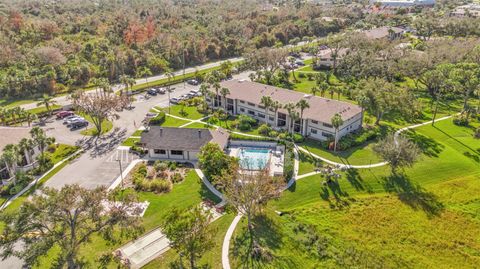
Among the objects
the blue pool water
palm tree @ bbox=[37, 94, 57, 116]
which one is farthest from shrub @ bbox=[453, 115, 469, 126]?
palm tree @ bbox=[37, 94, 57, 116]

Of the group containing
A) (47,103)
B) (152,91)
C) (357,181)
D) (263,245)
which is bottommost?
(263,245)

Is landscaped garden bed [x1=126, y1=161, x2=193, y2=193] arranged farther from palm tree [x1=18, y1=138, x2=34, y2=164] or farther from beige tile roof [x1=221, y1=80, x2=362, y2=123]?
beige tile roof [x1=221, y1=80, x2=362, y2=123]

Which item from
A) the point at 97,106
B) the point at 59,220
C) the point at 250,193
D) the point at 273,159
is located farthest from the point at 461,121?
the point at 59,220

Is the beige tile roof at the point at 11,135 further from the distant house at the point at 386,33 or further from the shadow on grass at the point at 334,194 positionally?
the distant house at the point at 386,33

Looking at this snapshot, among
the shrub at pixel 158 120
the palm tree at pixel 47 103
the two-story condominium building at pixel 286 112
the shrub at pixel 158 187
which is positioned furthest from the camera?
the palm tree at pixel 47 103

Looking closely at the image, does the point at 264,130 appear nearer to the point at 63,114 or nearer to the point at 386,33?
the point at 63,114

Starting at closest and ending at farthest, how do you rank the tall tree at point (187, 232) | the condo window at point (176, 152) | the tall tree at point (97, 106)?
the tall tree at point (187, 232) → the condo window at point (176, 152) → the tall tree at point (97, 106)

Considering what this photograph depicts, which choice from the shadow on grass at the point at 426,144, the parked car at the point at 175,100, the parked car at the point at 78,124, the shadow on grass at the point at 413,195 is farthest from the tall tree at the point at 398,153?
the parked car at the point at 78,124
